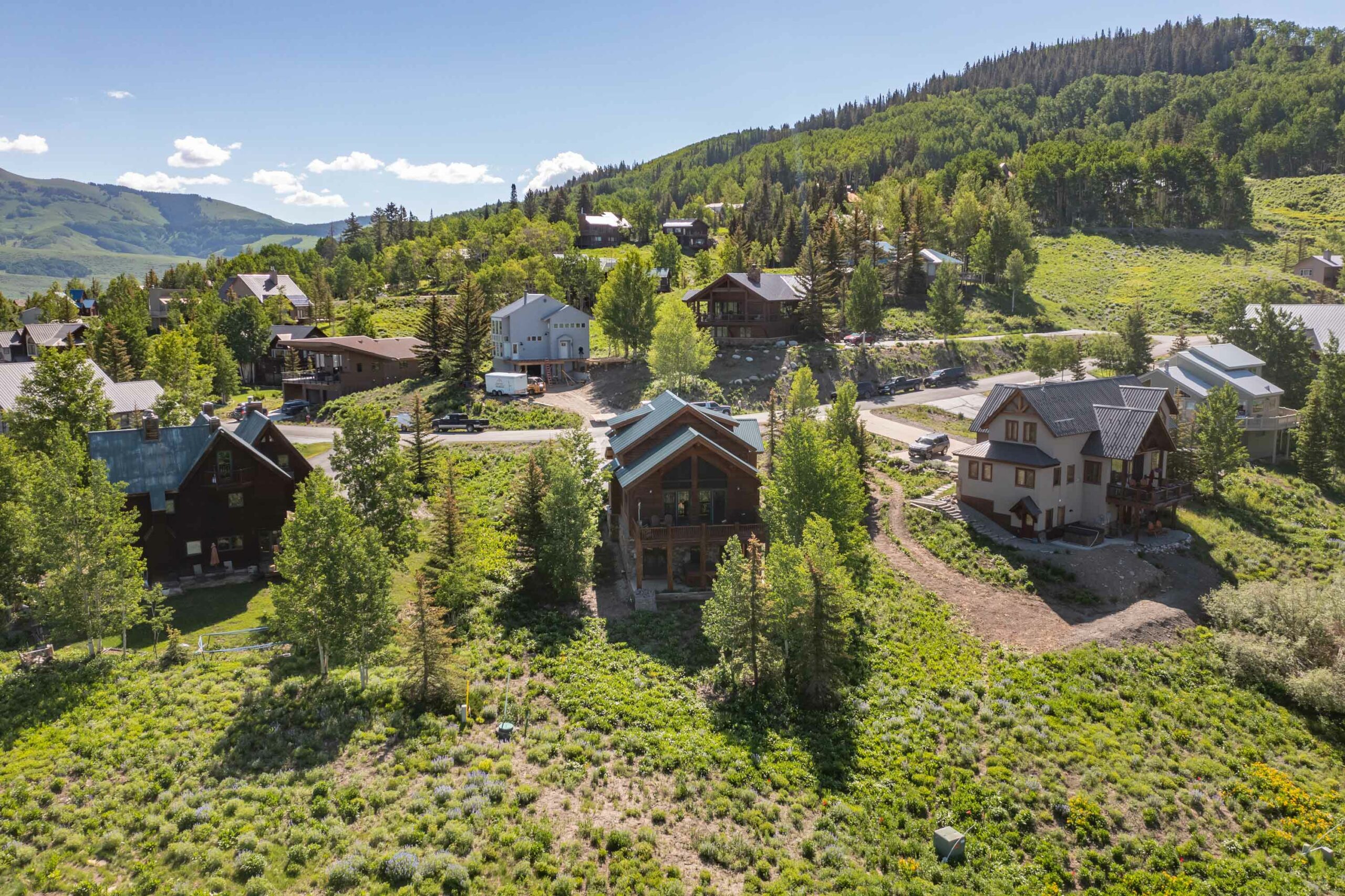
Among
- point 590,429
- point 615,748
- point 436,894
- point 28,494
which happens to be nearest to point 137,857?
point 436,894

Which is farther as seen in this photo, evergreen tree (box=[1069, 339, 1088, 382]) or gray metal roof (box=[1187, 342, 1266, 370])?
evergreen tree (box=[1069, 339, 1088, 382])

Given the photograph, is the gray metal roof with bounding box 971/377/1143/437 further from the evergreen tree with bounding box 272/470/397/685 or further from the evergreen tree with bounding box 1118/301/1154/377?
the evergreen tree with bounding box 272/470/397/685

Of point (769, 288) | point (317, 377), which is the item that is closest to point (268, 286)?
point (317, 377)

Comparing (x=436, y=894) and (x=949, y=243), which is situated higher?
(x=949, y=243)

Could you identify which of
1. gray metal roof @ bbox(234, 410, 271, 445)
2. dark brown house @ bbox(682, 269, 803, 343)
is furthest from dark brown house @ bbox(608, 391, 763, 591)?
dark brown house @ bbox(682, 269, 803, 343)

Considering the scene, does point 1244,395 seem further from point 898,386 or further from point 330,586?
point 330,586

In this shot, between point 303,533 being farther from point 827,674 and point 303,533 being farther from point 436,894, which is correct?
point 827,674
